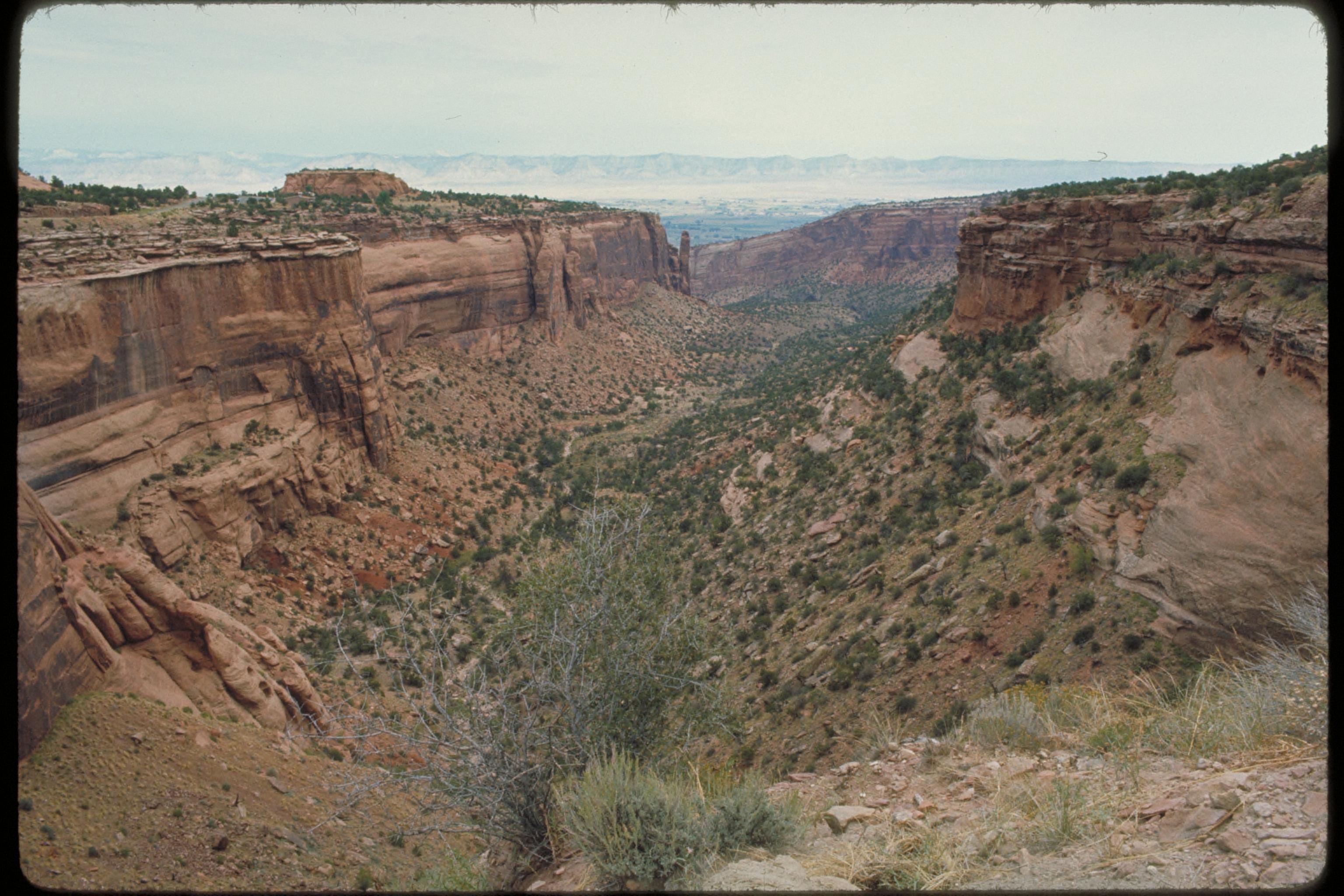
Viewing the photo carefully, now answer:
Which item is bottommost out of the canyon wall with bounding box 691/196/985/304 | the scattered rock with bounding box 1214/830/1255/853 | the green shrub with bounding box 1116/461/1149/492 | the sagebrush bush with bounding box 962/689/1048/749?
the sagebrush bush with bounding box 962/689/1048/749

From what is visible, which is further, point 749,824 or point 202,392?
point 202,392

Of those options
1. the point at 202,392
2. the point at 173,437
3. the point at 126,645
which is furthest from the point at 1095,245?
the point at 173,437

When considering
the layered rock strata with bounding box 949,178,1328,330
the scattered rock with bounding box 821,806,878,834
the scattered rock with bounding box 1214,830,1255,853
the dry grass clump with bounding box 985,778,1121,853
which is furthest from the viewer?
the layered rock strata with bounding box 949,178,1328,330

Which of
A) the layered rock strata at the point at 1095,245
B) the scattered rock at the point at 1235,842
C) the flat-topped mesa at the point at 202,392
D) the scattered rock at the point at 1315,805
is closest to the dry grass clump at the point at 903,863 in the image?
the scattered rock at the point at 1235,842

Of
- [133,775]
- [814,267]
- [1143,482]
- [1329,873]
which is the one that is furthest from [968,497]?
[814,267]

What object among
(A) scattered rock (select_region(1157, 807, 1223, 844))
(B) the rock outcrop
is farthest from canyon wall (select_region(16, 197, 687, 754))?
(A) scattered rock (select_region(1157, 807, 1223, 844))

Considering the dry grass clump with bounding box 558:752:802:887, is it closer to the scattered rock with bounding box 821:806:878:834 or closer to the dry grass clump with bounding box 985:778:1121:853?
the scattered rock with bounding box 821:806:878:834

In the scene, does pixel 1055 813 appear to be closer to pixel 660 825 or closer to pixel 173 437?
pixel 660 825
